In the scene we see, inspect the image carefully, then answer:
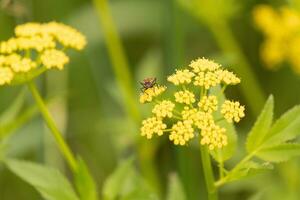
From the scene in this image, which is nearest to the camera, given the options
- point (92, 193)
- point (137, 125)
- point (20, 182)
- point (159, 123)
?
point (159, 123)

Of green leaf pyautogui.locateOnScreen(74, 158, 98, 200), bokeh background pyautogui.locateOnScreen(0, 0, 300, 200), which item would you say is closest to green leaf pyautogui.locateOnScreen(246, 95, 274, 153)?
green leaf pyautogui.locateOnScreen(74, 158, 98, 200)

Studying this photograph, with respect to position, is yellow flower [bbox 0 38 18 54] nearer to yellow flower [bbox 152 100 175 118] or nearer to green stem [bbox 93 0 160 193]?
yellow flower [bbox 152 100 175 118]

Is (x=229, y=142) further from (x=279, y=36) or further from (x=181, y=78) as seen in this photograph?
(x=279, y=36)

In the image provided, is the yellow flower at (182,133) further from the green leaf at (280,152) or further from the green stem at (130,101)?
the green stem at (130,101)

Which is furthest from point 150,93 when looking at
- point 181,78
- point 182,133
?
point 182,133

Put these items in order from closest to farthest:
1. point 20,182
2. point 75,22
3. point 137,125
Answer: point 137,125
point 20,182
point 75,22

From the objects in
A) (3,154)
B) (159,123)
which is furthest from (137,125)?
(159,123)

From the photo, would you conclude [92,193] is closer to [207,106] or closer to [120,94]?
[207,106]
